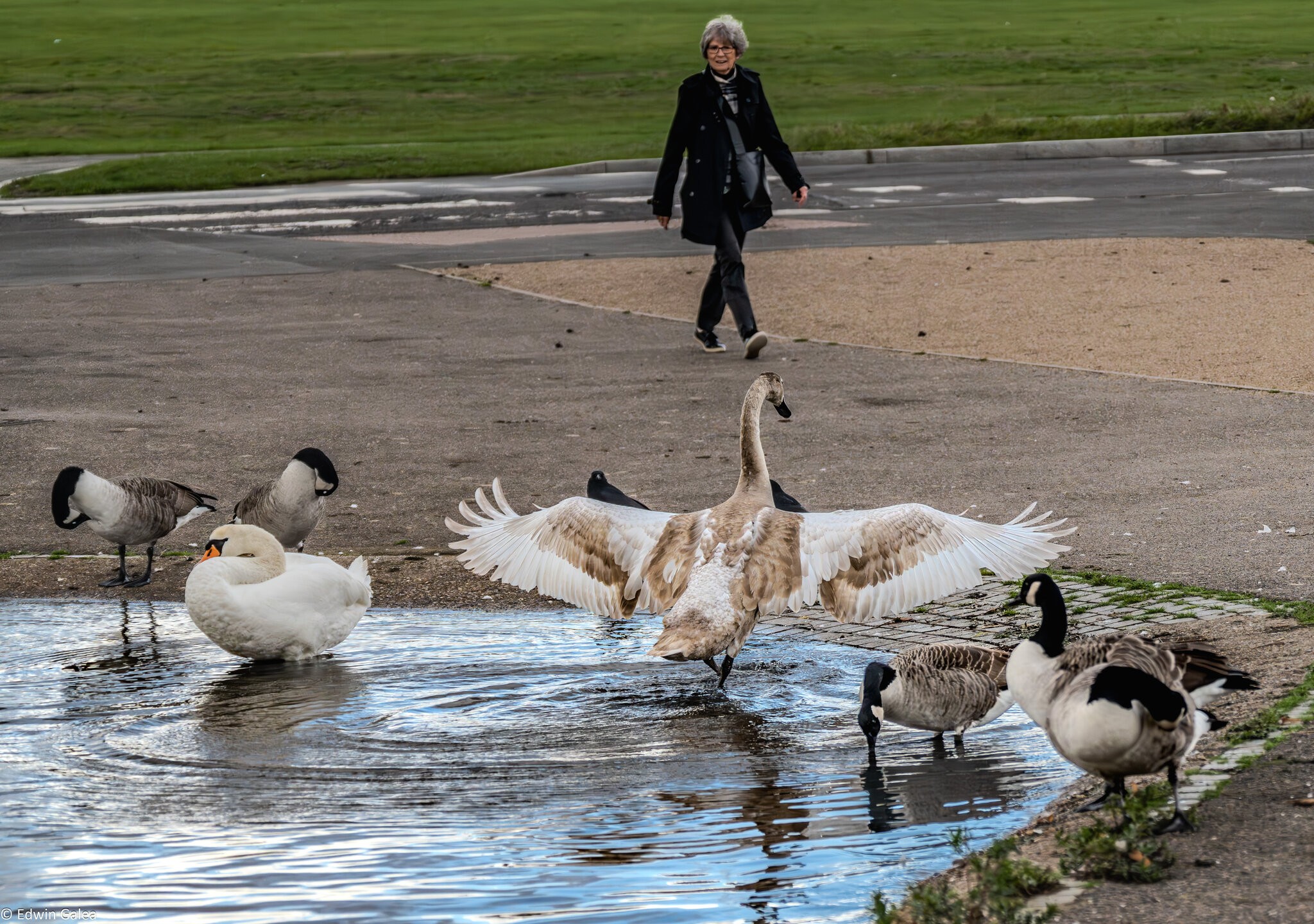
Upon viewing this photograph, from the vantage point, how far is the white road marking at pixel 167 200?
2530 centimetres

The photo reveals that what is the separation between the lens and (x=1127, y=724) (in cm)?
493

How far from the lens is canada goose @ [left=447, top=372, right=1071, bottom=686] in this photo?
23.2ft

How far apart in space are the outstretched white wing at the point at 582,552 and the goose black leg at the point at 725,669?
0.52 meters

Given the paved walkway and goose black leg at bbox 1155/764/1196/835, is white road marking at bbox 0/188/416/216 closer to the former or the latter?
the paved walkway

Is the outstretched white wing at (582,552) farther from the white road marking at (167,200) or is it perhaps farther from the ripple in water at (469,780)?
the white road marking at (167,200)

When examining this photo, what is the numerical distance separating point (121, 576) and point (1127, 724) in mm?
5712

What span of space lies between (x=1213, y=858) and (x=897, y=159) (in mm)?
24560

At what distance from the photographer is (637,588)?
298 inches

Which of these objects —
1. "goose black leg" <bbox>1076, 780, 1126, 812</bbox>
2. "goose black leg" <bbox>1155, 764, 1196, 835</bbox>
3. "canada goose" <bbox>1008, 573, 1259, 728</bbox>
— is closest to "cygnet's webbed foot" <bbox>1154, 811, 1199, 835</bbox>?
"goose black leg" <bbox>1155, 764, 1196, 835</bbox>

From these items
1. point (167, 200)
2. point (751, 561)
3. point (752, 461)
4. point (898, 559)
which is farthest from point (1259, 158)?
point (751, 561)

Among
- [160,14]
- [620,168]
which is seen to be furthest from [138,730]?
[160,14]

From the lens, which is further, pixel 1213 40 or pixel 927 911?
pixel 1213 40

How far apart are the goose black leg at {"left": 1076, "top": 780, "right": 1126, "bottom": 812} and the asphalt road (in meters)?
14.4

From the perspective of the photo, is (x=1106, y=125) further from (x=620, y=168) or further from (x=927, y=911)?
(x=927, y=911)
